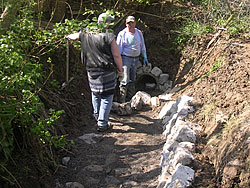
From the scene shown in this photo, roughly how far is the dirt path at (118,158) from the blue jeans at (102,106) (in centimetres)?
26

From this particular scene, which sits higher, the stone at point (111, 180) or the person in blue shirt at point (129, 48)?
the person in blue shirt at point (129, 48)

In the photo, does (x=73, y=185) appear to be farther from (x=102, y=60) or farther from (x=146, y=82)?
(x=146, y=82)

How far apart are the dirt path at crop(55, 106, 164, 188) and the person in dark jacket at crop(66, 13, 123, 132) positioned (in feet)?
1.77

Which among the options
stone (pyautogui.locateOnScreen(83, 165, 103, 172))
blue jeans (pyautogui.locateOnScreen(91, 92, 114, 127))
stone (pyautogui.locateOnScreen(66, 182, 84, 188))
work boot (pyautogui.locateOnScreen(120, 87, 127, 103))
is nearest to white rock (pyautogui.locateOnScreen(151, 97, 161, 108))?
work boot (pyautogui.locateOnScreen(120, 87, 127, 103))

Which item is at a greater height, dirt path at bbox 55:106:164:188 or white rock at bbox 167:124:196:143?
white rock at bbox 167:124:196:143

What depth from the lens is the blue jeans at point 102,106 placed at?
528 cm

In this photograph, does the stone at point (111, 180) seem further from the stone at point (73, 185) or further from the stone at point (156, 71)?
the stone at point (156, 71)

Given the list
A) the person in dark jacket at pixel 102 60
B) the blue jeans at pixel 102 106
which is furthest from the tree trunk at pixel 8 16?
the blue jeans at pixel 102 106

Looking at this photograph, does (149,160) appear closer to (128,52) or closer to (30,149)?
(30,149)

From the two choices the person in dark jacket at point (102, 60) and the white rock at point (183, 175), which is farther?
the person in dark jacket at point (102, 60)

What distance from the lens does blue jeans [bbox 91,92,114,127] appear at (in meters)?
5.28

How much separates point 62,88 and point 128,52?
1803 millimetres

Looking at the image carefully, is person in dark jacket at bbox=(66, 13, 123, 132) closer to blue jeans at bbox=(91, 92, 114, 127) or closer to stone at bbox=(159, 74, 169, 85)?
blue jeans at bbox=(91, 92, 114, 127)

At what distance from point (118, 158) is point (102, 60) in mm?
1559
